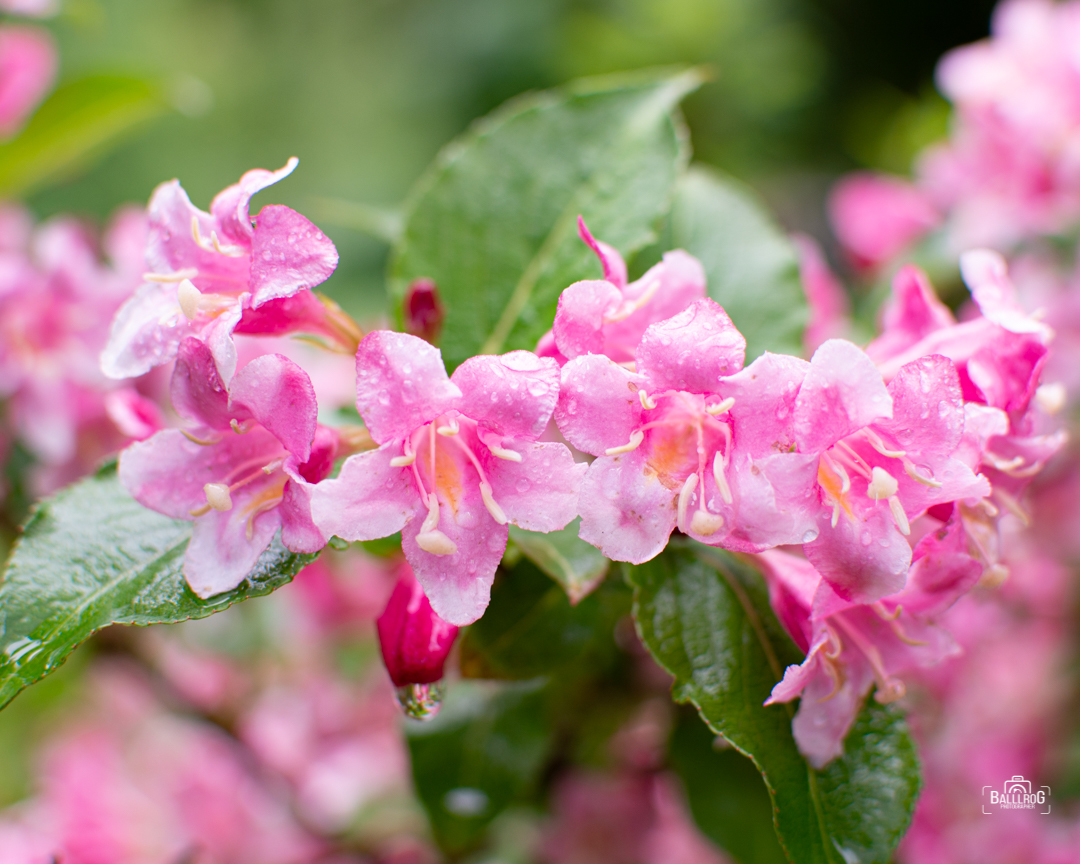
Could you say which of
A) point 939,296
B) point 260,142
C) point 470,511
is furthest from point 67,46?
point 470,511

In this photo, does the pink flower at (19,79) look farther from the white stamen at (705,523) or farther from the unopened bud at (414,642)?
the white stamen at (705,523)

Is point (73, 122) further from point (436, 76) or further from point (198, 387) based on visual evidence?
point (436, 76)

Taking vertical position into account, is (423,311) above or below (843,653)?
above

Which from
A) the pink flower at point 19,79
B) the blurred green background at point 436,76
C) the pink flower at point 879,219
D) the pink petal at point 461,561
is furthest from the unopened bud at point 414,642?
the blurred green background at point 436,76

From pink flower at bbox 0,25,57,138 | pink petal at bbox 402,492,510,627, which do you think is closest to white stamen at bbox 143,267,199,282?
pink petal at bbox 402,492,510,627

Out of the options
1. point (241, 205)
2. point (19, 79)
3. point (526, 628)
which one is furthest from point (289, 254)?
point (19, 79)

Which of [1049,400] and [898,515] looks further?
[1049,400]
